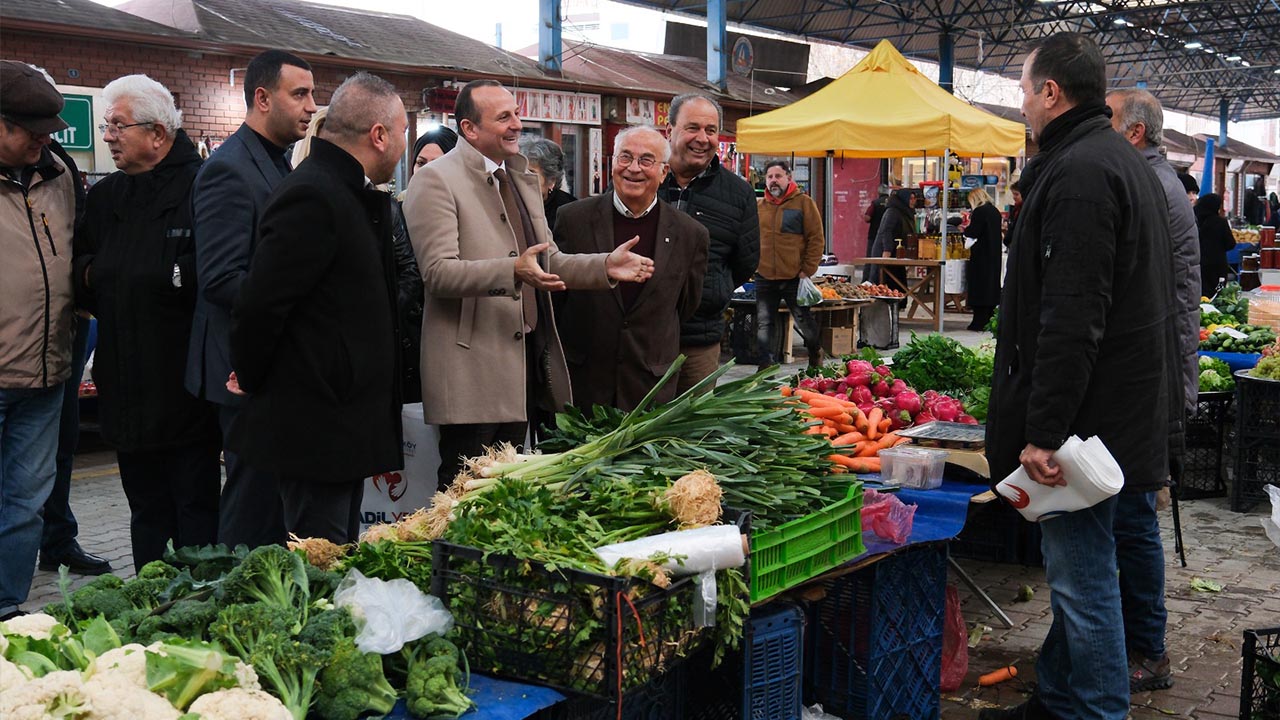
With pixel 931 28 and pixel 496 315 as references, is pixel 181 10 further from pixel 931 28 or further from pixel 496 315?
pixel 931 28

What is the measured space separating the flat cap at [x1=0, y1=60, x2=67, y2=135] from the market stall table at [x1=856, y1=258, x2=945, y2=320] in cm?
1229

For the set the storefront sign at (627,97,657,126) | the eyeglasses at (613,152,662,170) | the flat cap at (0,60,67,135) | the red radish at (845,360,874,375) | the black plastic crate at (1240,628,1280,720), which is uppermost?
the storefront sign at (627,97,657,126)

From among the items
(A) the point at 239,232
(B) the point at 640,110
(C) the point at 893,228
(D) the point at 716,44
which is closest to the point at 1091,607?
(A) the point at 239,232

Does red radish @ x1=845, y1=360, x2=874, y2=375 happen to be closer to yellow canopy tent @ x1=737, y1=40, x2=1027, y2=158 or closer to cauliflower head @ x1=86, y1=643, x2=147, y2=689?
cauliflower head @ x1=86, y1=643, x2=147, y2=689

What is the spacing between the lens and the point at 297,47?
13.9 meters

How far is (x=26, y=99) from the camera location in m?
4.21

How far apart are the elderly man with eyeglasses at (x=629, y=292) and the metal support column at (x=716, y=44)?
17326 mm

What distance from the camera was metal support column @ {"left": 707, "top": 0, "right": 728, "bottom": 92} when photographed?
70.7 ft

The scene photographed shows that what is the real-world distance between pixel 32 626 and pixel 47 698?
43 centimetres

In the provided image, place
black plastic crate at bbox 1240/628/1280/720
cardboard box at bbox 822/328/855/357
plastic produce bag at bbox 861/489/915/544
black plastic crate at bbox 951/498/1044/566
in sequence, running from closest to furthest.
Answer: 1. black plastic crate at bbox 1240/628/1280/720
2. plastic produce bag at bbox 861/489/915/544
3. black plastic crate at bbox 951/498/1044/566
4. cardboard box at bbox 822/328/855/357

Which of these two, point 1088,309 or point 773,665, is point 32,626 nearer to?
point 773,665

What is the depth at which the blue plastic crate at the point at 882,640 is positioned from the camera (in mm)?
3756

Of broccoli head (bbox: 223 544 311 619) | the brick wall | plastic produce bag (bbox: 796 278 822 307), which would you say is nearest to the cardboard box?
plastic produce bag (bbox: 796 278 822 307)

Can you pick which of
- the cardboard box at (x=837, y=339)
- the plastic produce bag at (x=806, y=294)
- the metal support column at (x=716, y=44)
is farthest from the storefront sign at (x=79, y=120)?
the metal support column at (x=716, y=44)
